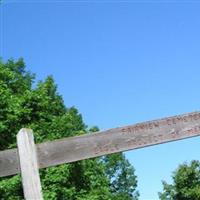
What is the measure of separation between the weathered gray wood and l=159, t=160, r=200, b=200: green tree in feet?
142

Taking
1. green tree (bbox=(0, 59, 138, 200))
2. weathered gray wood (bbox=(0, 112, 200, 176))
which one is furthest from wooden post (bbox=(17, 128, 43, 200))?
green tree (bbox=(0, 59, 138, 200))

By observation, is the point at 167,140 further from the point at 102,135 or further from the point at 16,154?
the point at 16,154

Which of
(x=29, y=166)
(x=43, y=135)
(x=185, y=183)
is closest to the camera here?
(x=29, y=166)

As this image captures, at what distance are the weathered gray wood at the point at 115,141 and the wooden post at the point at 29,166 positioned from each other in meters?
0.07

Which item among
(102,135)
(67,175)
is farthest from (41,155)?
(67,175)

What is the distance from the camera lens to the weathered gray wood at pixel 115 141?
432cm

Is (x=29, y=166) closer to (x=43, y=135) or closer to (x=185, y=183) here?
(x=43, y=135)

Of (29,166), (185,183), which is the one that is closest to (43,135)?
(29,166)

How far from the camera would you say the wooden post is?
4.16 metres

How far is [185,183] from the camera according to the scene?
156 ft

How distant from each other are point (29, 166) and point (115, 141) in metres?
0.76

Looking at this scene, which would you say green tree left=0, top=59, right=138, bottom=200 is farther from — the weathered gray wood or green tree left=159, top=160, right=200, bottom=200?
green tree left=159, top=160, right=200, bottom=200

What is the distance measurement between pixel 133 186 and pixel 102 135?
4506 centimetres

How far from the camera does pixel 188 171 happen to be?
4712cm
